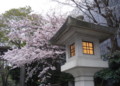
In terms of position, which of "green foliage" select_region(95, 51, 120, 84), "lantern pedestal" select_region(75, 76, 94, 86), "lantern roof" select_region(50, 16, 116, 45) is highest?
"lantern roof" select_region(50, 16, 116, 45)

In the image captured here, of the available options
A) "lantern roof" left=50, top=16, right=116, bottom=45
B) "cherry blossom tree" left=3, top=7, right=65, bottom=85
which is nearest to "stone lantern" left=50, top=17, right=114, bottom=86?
"lantern roof" left=50, top=16, right=116, bottom=45

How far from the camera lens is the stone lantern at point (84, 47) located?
3500mm

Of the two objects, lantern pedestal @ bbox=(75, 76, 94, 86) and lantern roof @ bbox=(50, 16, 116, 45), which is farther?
lantern pedestal @ bbox=(75, 76, 94, 86)

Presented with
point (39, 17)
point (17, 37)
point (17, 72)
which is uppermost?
point (39, 17)

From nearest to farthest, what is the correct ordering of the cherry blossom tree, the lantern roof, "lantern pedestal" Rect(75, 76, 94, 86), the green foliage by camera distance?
the lantern roof, "lantern pedestal" Rect(75, 76, 94, 86), the green foliage, the cherry blossom tree

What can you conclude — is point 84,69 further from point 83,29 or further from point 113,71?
point 113,71

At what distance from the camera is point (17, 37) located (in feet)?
29.4

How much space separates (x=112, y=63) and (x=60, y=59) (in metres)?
3.39

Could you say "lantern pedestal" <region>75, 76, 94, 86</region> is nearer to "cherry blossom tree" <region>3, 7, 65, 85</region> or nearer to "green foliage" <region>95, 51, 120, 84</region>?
"green foliage" <region>95, 51, 120, 84</region>

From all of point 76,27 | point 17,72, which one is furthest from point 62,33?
point 17,72

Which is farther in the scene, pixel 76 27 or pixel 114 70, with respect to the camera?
pixel 114 70

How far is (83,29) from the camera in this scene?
11.8 feet

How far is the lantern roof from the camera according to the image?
11.1ft

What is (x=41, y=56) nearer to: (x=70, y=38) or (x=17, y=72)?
(x=70, y=38)
